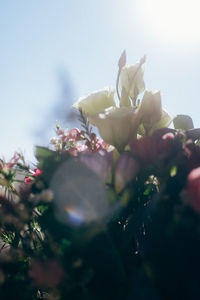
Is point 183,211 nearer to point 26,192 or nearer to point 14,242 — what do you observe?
point 26,192

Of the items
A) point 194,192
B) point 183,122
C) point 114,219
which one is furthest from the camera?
point 183,122

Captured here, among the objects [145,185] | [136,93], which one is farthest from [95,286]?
[136,93]

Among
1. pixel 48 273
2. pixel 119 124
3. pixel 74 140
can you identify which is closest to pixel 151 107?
pixel 119 124

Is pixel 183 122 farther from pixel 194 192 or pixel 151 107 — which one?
pixel 194 192

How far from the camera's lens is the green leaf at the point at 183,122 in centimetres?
50

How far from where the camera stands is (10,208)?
12.8 inches

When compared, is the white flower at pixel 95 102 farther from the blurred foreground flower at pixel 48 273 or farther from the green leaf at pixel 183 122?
the blurred foreground flower at pixel 48 273

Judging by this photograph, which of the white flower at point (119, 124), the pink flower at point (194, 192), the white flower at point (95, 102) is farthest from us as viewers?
the white flower at point (95, 102)

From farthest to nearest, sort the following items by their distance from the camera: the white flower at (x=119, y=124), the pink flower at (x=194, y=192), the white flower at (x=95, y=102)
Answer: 1. the white flower at (x=95, y=102)
2. the white flower at (x=119, y=124)
3. the pink flower at (x=194, y=192)

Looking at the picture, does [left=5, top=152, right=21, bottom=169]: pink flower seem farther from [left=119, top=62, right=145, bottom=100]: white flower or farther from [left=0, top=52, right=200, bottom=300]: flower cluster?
[left=119, top=62, right=145, bottom=100]: white flower

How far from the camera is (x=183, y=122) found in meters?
0.50

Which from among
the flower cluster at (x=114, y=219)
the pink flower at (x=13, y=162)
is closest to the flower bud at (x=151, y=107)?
the flower cluster at (x=114, y=219)

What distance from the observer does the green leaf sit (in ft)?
1.64

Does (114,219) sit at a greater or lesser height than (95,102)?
lesser
